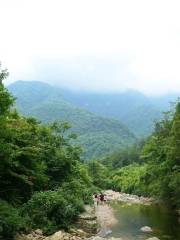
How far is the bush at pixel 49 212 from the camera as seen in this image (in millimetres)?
31844

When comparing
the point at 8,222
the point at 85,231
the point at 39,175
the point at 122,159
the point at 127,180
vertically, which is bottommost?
the point at 85,231

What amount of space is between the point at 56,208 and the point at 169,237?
9.20 m

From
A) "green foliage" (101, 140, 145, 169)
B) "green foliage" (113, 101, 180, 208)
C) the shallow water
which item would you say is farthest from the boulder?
"green foliage" (101, 140, 145, 169)

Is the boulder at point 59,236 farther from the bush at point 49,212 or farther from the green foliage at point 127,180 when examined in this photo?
the green foliage at point 127,180

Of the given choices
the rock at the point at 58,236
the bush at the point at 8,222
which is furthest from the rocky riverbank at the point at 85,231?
the bush at the point at 8,222

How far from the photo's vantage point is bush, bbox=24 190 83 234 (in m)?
31.8

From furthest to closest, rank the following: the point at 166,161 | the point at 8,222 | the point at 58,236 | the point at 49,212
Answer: the point at 166,161 < the point at 49,212 < the point at 58,236 < the point at 8,222

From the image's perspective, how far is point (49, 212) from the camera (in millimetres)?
33219

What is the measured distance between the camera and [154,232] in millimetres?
38281

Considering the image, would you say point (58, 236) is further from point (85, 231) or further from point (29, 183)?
point (85, 231)

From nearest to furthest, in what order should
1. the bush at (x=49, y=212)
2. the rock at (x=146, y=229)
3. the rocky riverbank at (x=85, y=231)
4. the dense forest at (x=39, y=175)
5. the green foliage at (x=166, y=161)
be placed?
the dense forest at (x=39, y=175)
the rocky riverbank at (x=85, y=231)
the bush at (x=49, y=212)
the rock at (x=146, y=229)
the green foliage at (x=166, y=161)

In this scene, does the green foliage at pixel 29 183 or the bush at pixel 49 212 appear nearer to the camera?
the green foliage at pixel 29 183

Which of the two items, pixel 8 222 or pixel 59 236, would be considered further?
pixel 59 236

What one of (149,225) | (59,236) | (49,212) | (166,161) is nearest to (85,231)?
(49,212)
